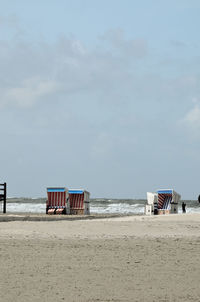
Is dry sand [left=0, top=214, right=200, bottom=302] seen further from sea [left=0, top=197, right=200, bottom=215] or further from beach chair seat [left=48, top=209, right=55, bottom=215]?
sea [left=0, top=197, right=200, bottom=215]

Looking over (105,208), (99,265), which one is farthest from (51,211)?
(105,208)

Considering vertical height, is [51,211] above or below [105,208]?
below

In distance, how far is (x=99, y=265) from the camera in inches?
361

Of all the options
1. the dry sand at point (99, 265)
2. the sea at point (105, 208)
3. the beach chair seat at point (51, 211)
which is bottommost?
the dry sand at point (99, 265)

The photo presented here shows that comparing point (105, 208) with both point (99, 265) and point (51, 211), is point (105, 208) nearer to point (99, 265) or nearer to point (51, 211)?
point (51, 211)

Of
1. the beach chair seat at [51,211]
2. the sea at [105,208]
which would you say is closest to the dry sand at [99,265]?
the beach chair seat at [51,211]

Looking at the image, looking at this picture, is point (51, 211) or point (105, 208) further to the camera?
point (105, 208)

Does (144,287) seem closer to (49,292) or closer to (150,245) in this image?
(49,292)

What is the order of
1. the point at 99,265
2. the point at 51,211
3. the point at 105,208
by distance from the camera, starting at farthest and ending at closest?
the point at 105,208
the point at 51,211
the point at 99,265

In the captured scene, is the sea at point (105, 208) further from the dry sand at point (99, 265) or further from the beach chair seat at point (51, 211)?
the dry sand at point (99, 265)

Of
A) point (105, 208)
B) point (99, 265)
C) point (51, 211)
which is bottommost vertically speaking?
point (99, 265)

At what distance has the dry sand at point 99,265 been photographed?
6.91 metres

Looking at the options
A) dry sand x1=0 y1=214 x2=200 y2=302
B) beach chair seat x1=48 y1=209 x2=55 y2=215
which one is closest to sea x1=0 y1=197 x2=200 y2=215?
beach chair seat x1=48 y1=209 x2=55 y2=215

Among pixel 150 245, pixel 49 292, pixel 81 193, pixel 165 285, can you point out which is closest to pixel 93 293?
pixel 49 292
